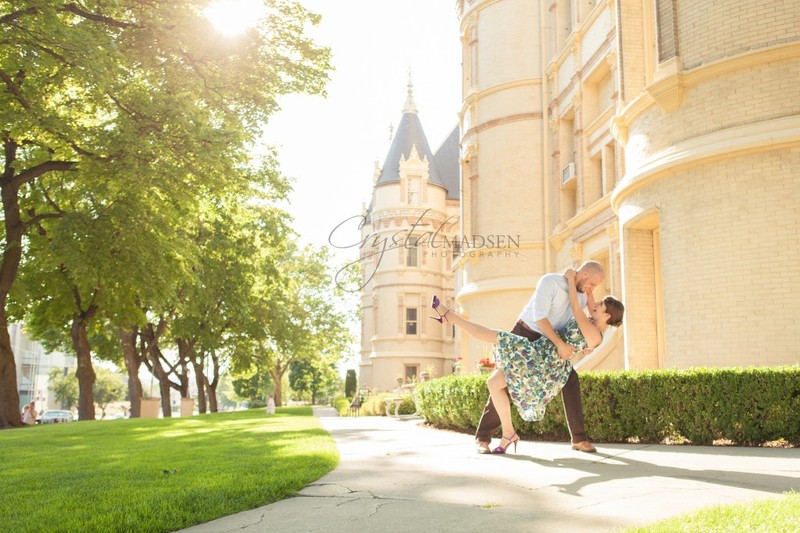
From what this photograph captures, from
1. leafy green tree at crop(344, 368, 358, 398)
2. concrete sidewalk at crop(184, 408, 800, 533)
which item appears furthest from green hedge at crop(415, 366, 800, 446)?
leafy green tree at crop(344, 368, 358, 398)

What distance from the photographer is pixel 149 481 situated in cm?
574

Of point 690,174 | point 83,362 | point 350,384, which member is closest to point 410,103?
point 350,384

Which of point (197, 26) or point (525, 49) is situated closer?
point (197, 26)

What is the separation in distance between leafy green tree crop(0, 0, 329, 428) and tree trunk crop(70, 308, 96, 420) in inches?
267

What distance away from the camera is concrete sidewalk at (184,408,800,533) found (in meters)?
4.03

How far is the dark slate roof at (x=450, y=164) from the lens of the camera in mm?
50250

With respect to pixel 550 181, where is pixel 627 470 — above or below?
below

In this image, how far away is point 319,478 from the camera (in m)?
5.93

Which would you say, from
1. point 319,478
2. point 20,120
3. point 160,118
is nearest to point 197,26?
point 160,118

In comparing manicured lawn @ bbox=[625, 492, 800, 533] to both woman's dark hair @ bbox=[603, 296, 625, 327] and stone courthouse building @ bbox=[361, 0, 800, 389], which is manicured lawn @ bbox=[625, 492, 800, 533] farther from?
stone courthouse building @ bbox=[361, 0, 800, 389]

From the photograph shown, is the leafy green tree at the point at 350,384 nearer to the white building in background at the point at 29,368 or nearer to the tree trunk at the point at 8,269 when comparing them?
the tree trunk at the point at 8,269

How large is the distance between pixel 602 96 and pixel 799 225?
453 inches

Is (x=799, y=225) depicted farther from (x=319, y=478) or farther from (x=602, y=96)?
(x=602, y=96)

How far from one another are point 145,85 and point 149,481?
12.0m
